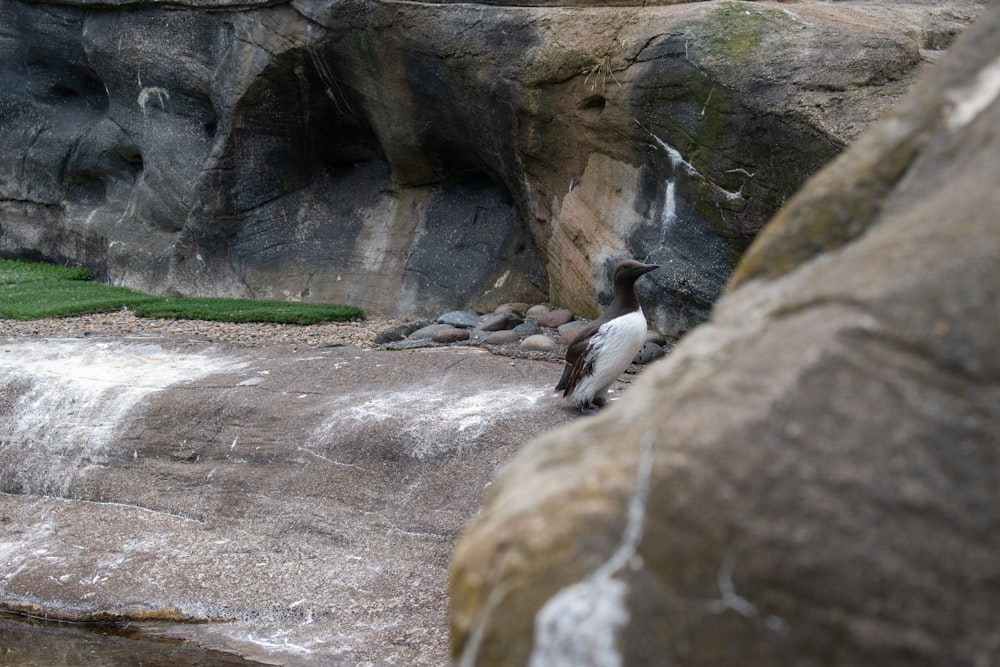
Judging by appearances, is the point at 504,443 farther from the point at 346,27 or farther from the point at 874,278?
the point at 346,27

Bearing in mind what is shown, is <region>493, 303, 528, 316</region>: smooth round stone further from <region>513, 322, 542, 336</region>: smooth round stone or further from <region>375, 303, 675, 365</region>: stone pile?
<region>513, 322, 542, 336</region>: smooth round stone

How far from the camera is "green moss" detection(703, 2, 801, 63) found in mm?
6215

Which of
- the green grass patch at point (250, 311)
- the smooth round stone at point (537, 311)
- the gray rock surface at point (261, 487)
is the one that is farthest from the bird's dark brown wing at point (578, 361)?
the green grass patch at point (250, 311)

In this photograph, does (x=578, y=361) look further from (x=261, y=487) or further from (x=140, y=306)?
(x=140, y=306)

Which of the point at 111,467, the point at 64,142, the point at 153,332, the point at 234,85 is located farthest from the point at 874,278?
the point at 64,142

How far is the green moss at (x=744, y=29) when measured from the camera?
621 cm

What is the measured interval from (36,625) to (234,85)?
584 cm

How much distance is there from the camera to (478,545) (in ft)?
5.82

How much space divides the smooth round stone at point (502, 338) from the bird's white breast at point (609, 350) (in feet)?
6.59

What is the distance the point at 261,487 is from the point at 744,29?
149 inches

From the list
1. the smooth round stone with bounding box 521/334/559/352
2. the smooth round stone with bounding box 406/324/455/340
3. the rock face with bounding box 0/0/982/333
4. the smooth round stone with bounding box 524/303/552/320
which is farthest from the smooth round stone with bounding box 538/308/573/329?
the smooth round stone with bounding box 406/324/455/340

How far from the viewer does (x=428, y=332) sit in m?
7.57

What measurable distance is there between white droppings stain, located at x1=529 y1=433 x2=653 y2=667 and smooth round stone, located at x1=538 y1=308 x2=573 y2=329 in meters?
5.92

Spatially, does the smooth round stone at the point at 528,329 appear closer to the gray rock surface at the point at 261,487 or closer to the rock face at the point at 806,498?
the gray rock surface at the point at 261,487
